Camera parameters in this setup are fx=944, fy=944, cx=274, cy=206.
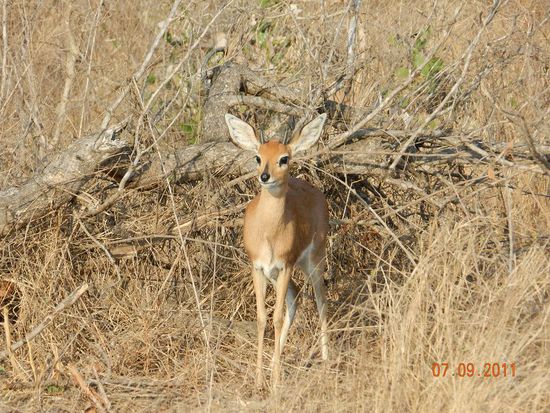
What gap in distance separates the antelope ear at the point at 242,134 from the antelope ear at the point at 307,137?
0.26 meters

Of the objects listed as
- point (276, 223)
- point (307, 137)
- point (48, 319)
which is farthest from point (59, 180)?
point (307, 137)

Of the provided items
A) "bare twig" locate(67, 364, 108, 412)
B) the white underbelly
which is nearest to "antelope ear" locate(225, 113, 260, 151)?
the white underbelly

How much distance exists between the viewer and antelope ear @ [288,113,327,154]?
5.81 metres

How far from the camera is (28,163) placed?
6.89 m

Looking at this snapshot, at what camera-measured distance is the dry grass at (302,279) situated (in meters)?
4.68

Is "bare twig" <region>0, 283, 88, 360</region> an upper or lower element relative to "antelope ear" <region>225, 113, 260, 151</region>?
lower

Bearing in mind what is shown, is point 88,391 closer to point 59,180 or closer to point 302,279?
point 59,180

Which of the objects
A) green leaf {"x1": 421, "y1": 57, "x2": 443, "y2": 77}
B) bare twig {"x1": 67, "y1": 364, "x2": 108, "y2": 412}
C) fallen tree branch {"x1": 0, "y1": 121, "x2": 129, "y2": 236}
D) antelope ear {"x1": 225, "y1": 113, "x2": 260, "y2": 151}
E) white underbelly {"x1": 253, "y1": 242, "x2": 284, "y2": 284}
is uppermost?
green leaf {"x1": 421, "y1": 57, "x2": 443, "y2": 77}

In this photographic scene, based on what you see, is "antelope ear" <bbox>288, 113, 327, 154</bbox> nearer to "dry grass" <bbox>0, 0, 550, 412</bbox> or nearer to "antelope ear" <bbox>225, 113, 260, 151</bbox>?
"antelope ear" <bbox>225, 113, 260, 151</bbox>

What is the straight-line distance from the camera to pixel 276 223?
5.90 m

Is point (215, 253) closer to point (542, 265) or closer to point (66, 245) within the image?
point (66, 245)

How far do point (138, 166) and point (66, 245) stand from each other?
28.3 inches

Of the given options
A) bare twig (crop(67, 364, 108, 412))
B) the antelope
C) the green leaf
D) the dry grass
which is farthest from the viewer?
the green leaf

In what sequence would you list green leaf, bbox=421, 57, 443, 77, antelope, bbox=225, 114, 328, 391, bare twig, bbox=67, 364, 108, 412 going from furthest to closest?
green leaf, bbox=421, 57, 443, 77 < antelope, bbox=225, 114, 328, 391 < bare twig, bbox=67, 364, 108, 412
